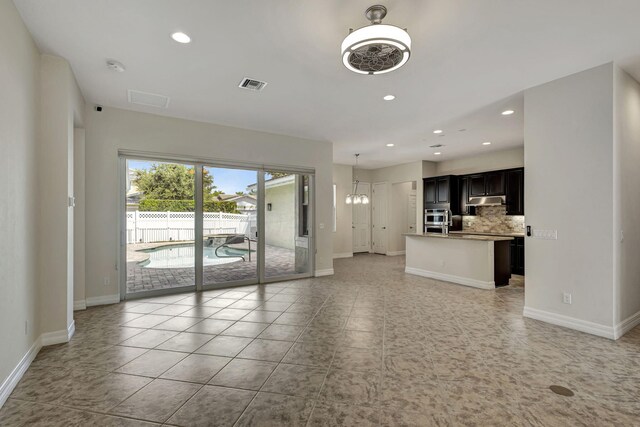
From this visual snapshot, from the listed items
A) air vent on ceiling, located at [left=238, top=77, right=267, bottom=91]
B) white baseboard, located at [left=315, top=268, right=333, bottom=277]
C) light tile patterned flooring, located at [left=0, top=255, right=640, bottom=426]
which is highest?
air vent on ceiling, located at [left=238, top=77, right=267, bottom=91]

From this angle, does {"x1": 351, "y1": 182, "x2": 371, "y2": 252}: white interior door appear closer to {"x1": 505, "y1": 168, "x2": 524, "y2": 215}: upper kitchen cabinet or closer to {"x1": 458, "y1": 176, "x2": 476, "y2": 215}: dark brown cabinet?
{"x1": 458, "y1": 176, "x2": 476, "y2": 215}: dark brown cabinet

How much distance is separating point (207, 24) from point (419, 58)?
2.07 meters

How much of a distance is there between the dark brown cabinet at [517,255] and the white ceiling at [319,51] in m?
2.99

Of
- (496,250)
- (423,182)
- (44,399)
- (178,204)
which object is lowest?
(44,399)

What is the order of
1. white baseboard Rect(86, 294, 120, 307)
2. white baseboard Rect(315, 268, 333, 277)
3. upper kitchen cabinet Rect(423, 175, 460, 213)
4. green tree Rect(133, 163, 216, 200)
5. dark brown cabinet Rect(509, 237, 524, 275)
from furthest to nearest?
upper kitchen cabinet Rect(423, 175, 460, 213), dark brown cabinet Rect(509, 237, 524, 275), white baseboard Rect(315, 268, 333, 277), green tree Rect(133, 163, 216, 200), white baseboard Rect(86, 294, 120, 307)

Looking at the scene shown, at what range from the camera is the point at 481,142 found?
664 centimetres

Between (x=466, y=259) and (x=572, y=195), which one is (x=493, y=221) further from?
(x=572, y=195)

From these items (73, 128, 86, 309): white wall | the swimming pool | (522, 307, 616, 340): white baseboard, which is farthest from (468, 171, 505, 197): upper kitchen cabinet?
(73, 128, 86, 309): white wall

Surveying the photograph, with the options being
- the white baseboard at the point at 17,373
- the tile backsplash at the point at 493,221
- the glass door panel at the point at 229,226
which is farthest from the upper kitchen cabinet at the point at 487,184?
the white baseboard at the point at 17,373

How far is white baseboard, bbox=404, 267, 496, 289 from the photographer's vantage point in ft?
17.8

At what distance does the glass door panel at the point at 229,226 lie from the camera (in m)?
5.36

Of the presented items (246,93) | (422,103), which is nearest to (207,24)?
(246,93)

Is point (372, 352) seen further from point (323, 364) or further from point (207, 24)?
point (207, 24)

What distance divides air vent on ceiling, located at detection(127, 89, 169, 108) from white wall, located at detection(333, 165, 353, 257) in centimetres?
577
